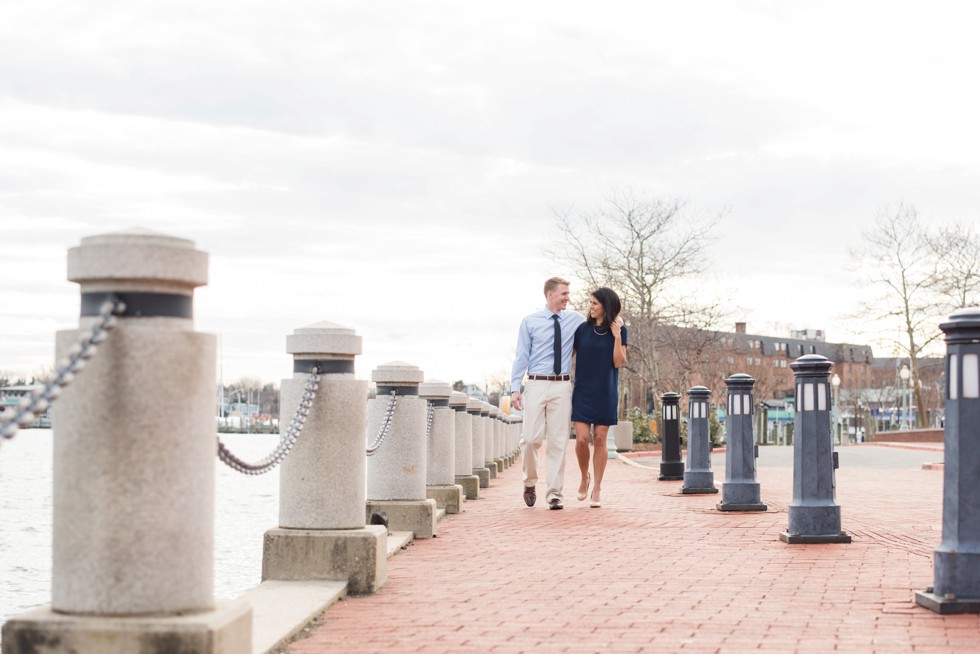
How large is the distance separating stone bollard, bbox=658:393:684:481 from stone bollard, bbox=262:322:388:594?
1220 cm

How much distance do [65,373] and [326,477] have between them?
288 centimetres

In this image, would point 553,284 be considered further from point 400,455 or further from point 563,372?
point 400,455

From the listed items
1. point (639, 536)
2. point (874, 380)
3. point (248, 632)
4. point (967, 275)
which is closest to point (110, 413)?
point (248, 632)

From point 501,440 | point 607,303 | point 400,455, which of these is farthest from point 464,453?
point 501,440

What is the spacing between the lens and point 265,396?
174 m

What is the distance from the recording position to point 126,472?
3.81m

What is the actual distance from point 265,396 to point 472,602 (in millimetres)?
170910

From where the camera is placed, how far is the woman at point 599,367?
1154 cm

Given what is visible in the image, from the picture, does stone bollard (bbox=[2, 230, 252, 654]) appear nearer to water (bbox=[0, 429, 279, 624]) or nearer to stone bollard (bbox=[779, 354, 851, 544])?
water (bbox=[0, 429, 279, 624])

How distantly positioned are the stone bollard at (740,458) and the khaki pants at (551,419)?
1482 millimetres

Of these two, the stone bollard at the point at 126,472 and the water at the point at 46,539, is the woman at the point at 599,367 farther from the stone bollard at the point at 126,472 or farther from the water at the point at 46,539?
the stone bollard at the point at 126,472

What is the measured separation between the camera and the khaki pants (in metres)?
11.5

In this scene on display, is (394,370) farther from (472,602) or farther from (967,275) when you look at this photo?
(967,275)

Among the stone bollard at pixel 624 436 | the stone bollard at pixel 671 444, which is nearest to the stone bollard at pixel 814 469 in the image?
the stone bollard at pixel 671 444
